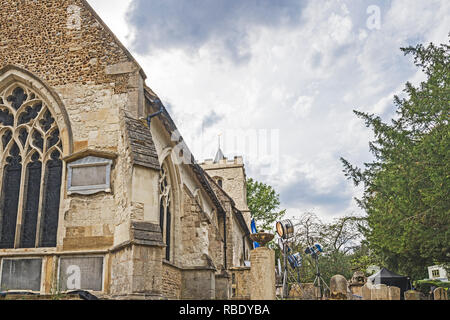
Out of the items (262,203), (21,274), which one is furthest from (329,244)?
(21,274)

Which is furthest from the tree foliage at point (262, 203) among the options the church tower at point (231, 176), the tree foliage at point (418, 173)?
the tree foliage at point (418, 173)

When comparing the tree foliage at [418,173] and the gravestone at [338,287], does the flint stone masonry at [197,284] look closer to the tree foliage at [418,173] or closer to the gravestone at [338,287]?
the gravestone at [338,287]

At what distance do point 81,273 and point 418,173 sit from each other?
10.3 metres

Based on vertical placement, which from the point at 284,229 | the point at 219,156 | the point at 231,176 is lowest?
the point at 284,229

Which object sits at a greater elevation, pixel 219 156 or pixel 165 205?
pixel 219 156

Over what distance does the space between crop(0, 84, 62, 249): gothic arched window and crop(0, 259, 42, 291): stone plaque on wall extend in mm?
483

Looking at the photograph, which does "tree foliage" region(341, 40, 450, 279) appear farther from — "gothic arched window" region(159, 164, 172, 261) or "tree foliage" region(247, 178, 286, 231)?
"tree foliage" region(247, 178, 286, 231)

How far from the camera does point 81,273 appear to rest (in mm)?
9500

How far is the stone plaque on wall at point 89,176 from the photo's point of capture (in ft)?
32.8

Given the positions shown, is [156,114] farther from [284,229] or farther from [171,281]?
[171,281]

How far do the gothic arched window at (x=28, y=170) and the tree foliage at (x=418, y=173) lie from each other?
10.2m

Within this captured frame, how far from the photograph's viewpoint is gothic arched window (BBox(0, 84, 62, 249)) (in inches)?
414

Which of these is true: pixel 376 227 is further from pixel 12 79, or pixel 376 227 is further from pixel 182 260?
pixel 12 79
